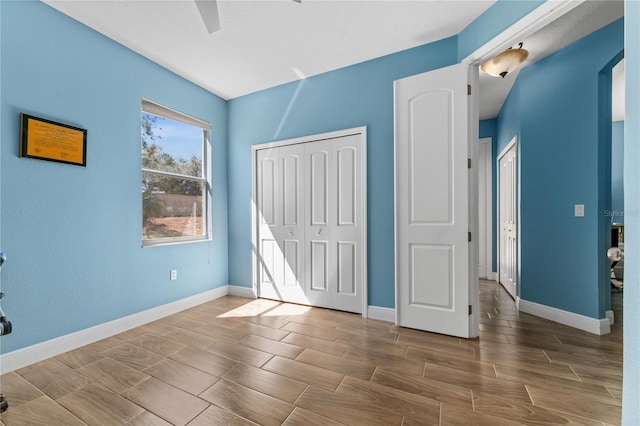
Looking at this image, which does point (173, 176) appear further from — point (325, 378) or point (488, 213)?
point (488, 213)

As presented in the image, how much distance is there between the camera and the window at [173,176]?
301 cm

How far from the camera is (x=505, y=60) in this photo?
8.84 ft

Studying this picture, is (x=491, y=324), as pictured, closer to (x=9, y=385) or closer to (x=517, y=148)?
(x=517, y=148)

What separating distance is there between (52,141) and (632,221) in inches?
134

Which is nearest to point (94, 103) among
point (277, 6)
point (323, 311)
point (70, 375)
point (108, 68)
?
point (108, 68)

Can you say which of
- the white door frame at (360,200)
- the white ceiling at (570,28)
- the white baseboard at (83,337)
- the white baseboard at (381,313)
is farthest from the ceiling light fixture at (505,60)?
the white baseboard at (83,337)

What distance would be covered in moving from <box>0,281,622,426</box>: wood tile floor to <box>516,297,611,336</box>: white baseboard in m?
0.09

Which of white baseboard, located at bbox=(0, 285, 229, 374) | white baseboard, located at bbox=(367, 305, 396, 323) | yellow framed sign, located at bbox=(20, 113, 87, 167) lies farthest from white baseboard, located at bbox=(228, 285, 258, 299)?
yellow framed sign, located at bbox=(20, 113, 87, 167)

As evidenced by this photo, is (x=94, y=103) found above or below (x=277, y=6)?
below

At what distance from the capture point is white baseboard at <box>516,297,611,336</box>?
250 centimetres

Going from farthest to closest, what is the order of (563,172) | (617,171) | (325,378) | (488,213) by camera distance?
(488,213) < (617,171) < (563,172) < (325,378)

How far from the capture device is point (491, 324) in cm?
274

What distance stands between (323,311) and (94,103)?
3.13 metres

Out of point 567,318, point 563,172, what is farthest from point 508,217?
point 567,318
